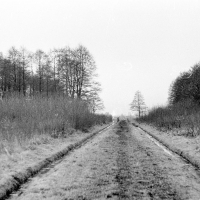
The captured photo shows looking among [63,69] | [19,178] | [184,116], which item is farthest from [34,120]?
[63,69]

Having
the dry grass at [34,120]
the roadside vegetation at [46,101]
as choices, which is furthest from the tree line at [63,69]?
the dry grass at [34,120]

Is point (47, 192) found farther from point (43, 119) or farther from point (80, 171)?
point (43, 119)

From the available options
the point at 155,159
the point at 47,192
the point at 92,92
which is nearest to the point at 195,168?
the point at 155,159

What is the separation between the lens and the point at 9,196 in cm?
367

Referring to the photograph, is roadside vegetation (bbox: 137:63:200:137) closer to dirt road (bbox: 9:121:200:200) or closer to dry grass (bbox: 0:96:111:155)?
dry grass (bbox: 0:96:111:155)

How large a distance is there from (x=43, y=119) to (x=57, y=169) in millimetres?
7338

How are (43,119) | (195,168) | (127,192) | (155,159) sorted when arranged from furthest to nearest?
(43,119) < (155,159) < (195,168) < (127,192)

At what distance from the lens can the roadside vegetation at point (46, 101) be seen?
9.70 m

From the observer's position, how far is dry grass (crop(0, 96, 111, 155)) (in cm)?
839

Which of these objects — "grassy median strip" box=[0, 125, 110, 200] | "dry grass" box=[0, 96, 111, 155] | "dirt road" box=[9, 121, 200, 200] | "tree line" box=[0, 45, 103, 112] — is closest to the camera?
"dirt road" box=[9, 121, 200, 200]

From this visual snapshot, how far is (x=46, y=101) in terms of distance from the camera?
1508 centimetres

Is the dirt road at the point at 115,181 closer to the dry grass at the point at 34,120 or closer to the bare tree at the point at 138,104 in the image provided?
the dry grass at the point at 34,120

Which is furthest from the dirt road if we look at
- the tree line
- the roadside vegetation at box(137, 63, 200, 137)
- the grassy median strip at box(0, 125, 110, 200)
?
the tree line

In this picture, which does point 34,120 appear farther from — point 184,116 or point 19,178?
point 184,116
